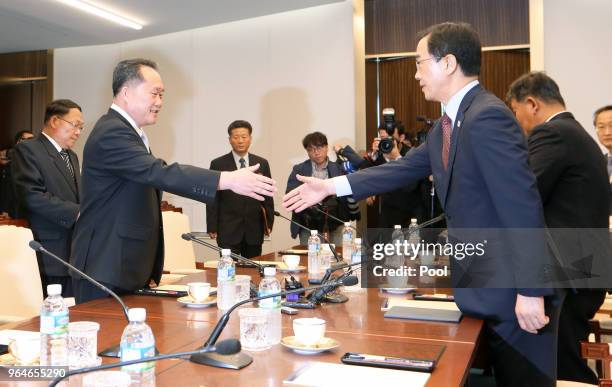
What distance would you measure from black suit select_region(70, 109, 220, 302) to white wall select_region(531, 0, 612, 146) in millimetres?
4780

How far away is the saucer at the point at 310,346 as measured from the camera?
1.42m

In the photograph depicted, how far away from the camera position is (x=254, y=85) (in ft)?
22.2

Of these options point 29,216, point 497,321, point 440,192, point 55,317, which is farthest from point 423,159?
Answer: point 29,216

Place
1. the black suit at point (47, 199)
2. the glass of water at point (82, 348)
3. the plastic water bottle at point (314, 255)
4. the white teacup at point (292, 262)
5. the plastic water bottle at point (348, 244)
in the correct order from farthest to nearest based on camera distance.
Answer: the black suit at point (47, 199)
the plastic water bottle at point (348, 244)
the white teacup at point (292, 262)
the plastic water bottle at point (314, 255)
the glass of water at point (82, 348)

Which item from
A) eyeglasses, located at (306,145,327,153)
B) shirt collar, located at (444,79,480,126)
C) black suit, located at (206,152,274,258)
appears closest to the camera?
shirt collar, located at (444,79,480,126)

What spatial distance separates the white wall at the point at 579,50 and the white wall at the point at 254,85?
6.58 feet

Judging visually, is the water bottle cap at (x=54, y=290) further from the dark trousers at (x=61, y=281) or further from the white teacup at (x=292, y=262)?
the dark trousers at (x=61, y=281)

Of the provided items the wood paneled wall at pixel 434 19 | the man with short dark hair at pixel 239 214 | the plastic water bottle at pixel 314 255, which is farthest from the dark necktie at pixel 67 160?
the wood paneled wall at pixel 434 19

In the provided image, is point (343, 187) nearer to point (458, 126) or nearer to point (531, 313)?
point (458, 126)

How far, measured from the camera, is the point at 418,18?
660cm

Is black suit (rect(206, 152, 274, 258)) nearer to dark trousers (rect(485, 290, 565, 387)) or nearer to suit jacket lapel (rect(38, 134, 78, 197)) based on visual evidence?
suit jacket lapel (rect(38, 134, 78, 197))

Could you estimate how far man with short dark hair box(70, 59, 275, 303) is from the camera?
2252 mm

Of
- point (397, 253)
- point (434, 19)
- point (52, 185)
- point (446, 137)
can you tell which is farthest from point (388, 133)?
point (446, 137)

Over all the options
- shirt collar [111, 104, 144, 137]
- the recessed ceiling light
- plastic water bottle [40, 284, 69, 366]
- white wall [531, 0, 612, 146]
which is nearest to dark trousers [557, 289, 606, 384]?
Answer: shirt collar [111, 104, 144, 137]
